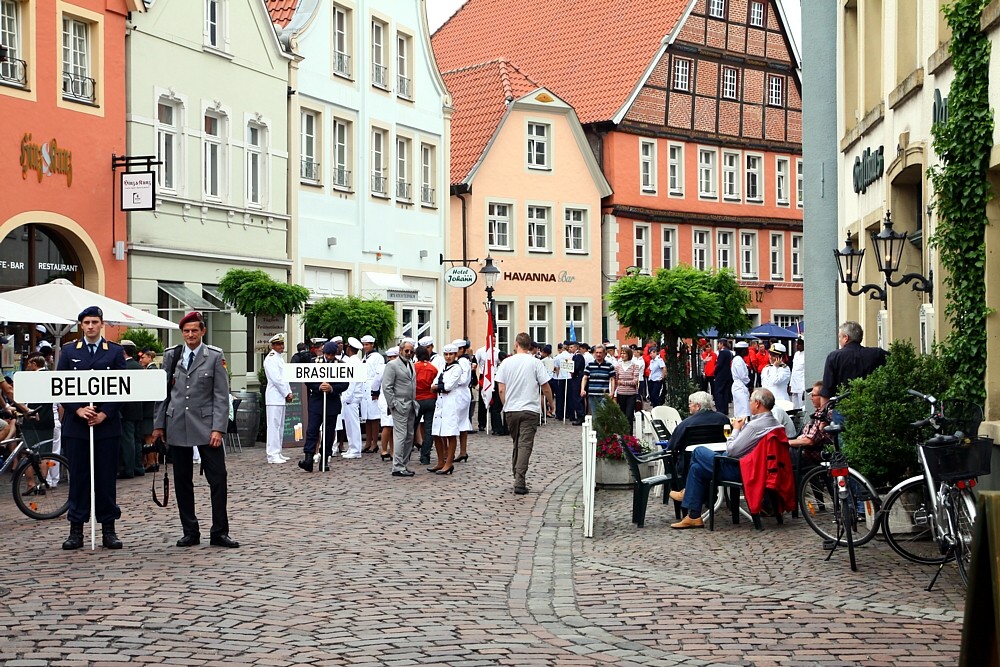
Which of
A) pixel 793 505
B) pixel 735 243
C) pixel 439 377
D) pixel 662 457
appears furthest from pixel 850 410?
pixel 735 243

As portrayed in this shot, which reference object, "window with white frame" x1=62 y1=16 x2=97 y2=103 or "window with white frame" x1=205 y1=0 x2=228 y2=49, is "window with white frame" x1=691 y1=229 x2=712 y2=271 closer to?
"window with white frame" x1=205 y1=0 x2=228 y2=49

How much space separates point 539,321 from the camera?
147 ft

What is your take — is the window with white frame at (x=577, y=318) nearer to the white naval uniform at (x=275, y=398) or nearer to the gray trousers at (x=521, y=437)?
the white naval uniform at (x=275, y=398)

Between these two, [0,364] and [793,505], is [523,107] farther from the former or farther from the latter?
[793,505]

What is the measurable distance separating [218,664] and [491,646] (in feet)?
4.67

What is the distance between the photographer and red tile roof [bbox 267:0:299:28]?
3288 centimetres

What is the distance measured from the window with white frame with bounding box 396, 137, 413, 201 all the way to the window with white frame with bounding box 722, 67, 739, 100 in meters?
16.0

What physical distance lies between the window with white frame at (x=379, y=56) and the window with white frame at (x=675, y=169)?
14899 mm

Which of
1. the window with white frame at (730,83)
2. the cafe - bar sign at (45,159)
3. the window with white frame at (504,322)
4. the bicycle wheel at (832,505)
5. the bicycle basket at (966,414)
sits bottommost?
the bicycle wheel at (832,505)

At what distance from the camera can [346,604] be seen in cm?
862

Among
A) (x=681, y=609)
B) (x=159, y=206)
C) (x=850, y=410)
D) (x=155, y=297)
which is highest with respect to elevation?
(x=159, y=206)

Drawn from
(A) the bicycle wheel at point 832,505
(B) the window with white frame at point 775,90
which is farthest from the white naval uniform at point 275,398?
(B) the window with white frame at point 775,90

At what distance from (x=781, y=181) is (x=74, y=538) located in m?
43.7

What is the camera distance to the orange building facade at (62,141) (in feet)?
76.2
